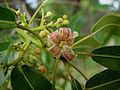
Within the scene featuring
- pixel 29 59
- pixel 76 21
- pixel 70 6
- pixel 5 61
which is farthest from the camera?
pixel 70 6

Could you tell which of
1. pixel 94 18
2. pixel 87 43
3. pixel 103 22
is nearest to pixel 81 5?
pixel 94 18

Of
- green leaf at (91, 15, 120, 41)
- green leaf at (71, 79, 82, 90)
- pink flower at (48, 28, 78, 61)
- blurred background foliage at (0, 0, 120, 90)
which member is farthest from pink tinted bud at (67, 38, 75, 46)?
blurred background foliage at (0, 0, 120, 90)

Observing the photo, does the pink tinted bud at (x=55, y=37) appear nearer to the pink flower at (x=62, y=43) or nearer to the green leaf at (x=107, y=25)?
the pink flower at (x=62, y=43)

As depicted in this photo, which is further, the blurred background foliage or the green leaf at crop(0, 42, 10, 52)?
the blurred background foliage

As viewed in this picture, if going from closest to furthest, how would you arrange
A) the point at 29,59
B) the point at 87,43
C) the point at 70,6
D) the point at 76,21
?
the point at 29,59 → the point at 87,43 → the point at 76,21 → the point at 70,6

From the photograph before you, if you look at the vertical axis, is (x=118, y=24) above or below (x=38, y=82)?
above

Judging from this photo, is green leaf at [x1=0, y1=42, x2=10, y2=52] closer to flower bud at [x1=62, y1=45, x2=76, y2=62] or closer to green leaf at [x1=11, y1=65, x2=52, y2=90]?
green leaf at [x1=11, y1=65, x2=52, y2=90]

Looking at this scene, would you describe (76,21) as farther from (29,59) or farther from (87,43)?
(29,59)
